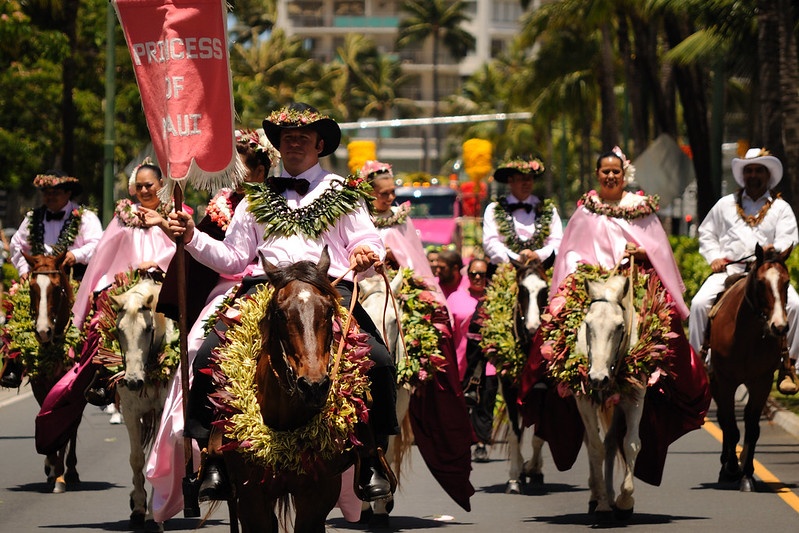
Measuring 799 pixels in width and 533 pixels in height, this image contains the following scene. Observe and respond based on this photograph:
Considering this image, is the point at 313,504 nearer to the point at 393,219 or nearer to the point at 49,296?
the point at 393,219

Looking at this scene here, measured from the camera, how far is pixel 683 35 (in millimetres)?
37312

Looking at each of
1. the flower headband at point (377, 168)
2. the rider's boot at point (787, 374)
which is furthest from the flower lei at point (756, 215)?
the flower headband at point (377, 168)

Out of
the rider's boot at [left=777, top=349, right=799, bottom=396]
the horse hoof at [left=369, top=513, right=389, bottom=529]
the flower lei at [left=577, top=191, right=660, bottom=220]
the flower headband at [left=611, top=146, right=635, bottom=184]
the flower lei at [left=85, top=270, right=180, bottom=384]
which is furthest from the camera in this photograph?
the rider's boot at [left=777, top=349, right=799, bottom=396]

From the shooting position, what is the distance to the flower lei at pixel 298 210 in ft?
31.4

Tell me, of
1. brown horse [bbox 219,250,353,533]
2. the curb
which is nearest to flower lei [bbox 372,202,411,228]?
the curb

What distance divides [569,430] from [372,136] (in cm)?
12222

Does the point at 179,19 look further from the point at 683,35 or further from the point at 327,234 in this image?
the point at 683,35

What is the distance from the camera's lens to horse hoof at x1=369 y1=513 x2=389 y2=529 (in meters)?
13.0

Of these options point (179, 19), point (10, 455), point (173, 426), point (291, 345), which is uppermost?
point (179, 19)

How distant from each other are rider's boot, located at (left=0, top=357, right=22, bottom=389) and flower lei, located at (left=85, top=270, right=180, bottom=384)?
2.36 m

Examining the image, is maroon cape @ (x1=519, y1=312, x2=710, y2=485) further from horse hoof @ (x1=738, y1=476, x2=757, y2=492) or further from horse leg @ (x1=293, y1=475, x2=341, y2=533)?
horse leg @ (x1=293, y1=475, x2=341, y2=533)

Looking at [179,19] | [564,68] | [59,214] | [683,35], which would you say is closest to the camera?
[179,19]

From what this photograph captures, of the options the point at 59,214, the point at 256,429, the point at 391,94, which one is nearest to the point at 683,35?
the point at 59,214

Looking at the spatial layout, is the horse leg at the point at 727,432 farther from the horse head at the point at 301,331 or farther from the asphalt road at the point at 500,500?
the horse head at the point at 301,331
